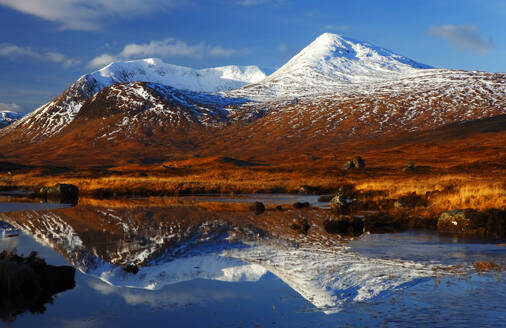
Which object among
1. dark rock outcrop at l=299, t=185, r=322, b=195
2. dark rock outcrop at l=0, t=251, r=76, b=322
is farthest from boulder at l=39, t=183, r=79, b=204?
dark rock outcrop at l=0, t=251, r=76, b=322

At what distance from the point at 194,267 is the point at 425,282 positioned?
308 inches

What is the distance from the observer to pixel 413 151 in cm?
12950

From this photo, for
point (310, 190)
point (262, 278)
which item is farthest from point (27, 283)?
point (310, 190)

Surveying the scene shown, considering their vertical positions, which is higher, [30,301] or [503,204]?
[503,204]

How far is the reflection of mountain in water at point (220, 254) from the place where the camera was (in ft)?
52.9

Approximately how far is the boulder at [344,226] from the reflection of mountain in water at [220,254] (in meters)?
0.85

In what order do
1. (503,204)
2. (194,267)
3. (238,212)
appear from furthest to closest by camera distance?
(238,212) < (503,204) < (194,267)

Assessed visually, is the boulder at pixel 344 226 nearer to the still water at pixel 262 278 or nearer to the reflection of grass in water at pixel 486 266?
the still water at pixel 262 278

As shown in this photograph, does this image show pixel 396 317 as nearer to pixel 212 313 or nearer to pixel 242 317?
pixel 242 317

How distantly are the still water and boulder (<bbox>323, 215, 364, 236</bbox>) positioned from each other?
3.01ft

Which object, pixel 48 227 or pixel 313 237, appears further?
pixel 48 227

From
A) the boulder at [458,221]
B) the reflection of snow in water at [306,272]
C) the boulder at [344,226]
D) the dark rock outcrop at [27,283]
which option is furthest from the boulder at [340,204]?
the dark rock outcrop at [27,283]

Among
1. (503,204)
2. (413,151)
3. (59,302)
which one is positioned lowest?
(59,302)

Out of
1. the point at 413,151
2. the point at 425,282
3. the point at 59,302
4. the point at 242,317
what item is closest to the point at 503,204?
the point at 425,282
